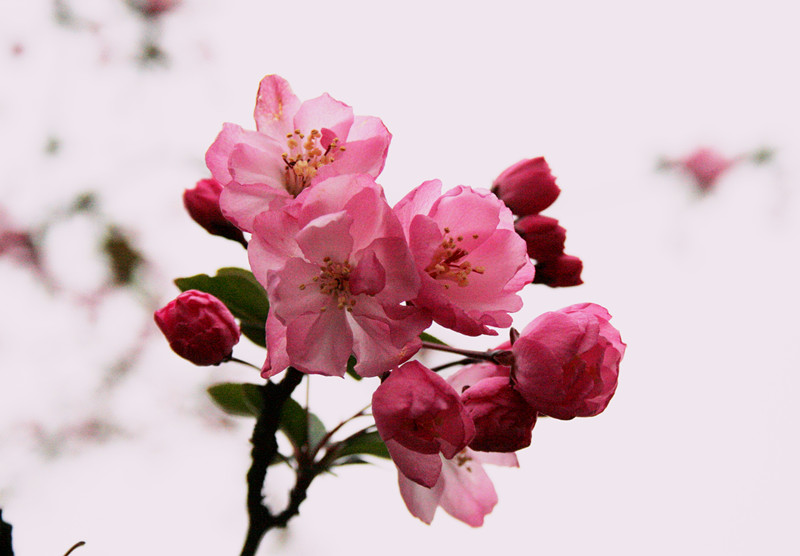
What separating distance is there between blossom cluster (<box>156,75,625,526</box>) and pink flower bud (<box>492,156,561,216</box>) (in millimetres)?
159

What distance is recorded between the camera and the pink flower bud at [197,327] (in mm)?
675

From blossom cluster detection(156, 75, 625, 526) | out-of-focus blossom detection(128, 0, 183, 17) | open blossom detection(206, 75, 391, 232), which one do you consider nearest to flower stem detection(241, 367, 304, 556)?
blossom cluster detection(156, 75, 625, 526)

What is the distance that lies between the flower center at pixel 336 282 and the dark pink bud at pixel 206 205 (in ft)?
0.76

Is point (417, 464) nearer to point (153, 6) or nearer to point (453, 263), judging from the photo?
point (453, 263)

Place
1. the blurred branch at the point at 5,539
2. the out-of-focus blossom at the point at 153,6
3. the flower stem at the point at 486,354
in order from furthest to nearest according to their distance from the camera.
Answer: the out-of-focus blossom at the point at 153,6 → the flower stem at the point at 486,354 → the blurred branch at the point at 5,539

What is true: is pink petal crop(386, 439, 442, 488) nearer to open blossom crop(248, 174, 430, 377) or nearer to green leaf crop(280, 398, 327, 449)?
open blossom crop(248, 174, 430, 377)

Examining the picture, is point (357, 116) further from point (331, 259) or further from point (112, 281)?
point (112, 281)

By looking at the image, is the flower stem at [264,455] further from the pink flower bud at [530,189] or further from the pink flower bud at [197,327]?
the pink flower bud at [530,189]

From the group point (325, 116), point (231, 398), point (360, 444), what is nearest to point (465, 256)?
point (325, 116)

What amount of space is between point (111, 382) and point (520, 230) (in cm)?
208

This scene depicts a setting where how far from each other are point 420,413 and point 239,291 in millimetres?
344

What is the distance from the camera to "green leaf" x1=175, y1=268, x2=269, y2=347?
83 centimetres

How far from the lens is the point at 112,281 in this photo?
2.44 metres

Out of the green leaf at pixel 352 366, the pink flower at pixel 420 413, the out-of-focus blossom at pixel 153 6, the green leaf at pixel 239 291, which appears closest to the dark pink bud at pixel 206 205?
the green leaf at pixel 239 291
